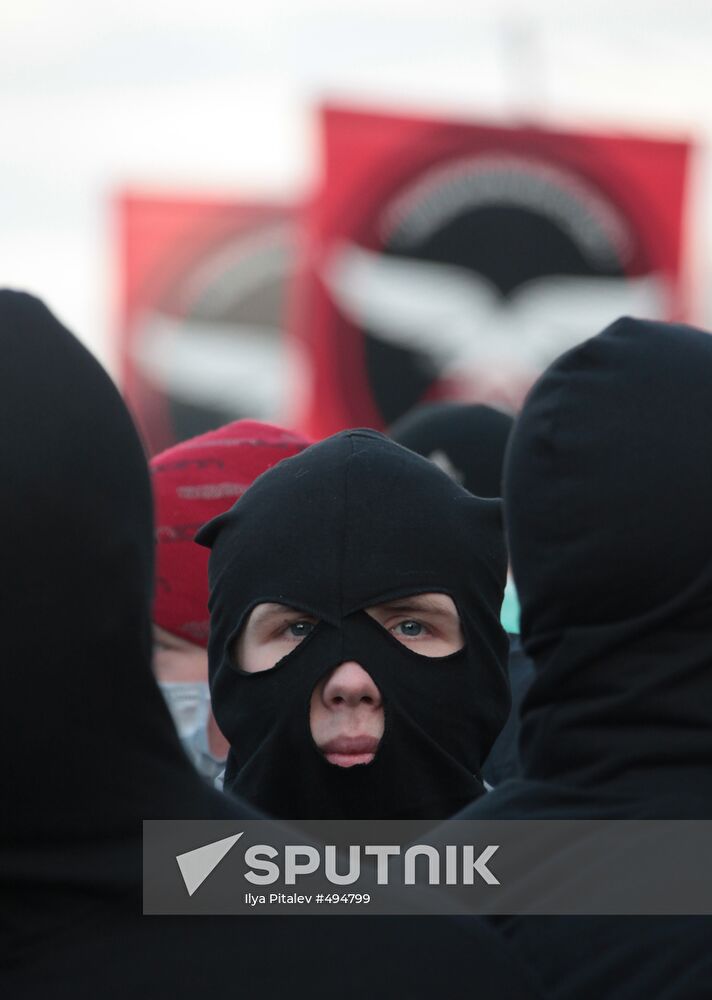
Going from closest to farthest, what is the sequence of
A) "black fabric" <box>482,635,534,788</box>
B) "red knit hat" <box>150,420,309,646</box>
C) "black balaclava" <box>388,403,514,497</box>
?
"black fabric" <box>482,635,534,788</box> < "red knit hat" <box>150,420,309,646</box> < "black balaclava" <box>388,403,514,497</box>

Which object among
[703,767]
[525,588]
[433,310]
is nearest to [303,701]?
[525,588]

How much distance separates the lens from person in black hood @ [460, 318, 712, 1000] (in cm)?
190

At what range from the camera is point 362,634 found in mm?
2869

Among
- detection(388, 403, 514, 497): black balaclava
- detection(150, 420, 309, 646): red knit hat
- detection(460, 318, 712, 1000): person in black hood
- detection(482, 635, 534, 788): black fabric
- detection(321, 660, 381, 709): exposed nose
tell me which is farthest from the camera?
detection(388, 403, 514, 497): black balaclava

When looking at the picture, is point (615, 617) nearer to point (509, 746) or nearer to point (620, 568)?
point (620, 568)

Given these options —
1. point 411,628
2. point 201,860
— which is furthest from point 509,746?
point 201,860

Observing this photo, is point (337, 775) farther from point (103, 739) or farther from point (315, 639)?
point (103, 739)

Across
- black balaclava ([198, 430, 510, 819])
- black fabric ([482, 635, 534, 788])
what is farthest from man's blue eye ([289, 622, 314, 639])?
black fabric ([482, 635, 534, 788])

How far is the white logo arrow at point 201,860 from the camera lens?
181 cm

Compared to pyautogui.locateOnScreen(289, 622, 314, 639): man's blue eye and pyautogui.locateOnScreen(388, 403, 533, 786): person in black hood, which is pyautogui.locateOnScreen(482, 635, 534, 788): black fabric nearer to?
pyautogui.locateOnScreen(289, 622, 314, 639): man's blue eye

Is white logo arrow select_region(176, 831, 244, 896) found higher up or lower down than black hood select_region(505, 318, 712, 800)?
lower down

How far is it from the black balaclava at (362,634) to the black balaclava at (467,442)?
161cm

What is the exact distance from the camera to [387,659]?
9.39ft

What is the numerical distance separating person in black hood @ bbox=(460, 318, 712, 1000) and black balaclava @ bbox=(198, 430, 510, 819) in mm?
783
